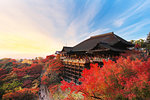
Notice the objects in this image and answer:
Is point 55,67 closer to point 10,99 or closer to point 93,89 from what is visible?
point 10,99

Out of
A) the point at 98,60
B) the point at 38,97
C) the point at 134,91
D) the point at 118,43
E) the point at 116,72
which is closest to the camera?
the point at 134,91

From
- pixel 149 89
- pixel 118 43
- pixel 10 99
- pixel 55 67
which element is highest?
pixel 118 43

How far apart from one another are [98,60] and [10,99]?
15.8m

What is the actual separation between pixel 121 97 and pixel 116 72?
1.85 m


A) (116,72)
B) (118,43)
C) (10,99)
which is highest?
(118,43)

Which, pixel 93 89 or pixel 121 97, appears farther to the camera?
pixel 93 89

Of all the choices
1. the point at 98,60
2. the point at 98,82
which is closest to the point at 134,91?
the point at 98,82

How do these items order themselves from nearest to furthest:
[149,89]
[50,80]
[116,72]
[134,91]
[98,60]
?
[149,89] → [134,91] → [116,72] → [98,60] → [50,80]

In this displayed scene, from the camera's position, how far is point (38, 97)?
39.4 ft

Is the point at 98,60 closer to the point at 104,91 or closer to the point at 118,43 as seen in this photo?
the point at 104,91

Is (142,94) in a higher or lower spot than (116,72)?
lower

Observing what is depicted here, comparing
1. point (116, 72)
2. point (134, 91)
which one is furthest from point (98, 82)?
point (134, 91)

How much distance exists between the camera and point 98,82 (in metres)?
5.45

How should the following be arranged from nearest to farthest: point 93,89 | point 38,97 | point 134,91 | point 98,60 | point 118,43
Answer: point 134,91
point 93,89
point 98,60
point 38,97
point 118,43
